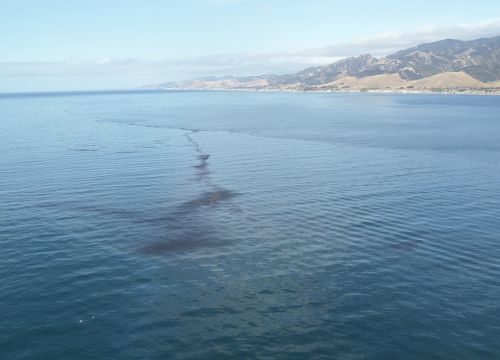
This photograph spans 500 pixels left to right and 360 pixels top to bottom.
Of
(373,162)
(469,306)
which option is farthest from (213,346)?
(373,162)

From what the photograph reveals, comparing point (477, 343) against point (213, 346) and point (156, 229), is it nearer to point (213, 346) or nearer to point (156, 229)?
point (213, 346)

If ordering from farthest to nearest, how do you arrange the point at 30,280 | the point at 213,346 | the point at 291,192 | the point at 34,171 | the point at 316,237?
1. the point at 34,171
2. the point at 291,192
3. the point at 316,237
4. the point at 30,280
5. the point at 213,346

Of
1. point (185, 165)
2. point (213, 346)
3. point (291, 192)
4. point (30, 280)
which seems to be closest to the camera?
point (213, 346)

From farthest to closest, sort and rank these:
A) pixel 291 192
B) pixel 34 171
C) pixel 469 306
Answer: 1. pixel 34 171
2. pixel 291 192
3. pixel 469 306

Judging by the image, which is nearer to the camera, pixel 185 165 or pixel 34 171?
pixel 34 171

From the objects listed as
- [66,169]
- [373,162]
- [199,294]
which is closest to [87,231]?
[199,294]

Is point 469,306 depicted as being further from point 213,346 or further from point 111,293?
point 111,293
